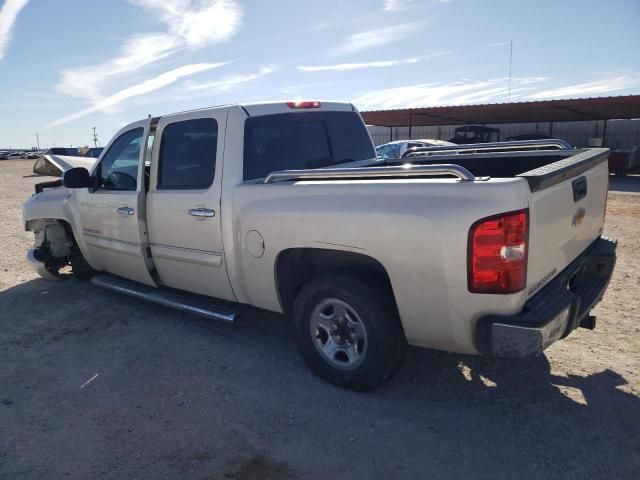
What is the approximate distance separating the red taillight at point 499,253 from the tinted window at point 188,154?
2.21 m

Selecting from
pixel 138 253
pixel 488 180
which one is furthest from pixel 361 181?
pixel 138 253

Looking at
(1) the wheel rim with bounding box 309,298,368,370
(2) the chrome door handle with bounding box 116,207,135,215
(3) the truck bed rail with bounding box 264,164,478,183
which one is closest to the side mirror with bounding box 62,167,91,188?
(2) the chrome door handle with bounding box 116,207,135,215

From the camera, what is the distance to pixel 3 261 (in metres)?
7.37

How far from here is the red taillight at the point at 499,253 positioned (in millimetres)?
2418

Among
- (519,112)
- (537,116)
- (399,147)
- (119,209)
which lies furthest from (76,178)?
(537,116)

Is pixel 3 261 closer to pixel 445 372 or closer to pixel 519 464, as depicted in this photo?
pixel 445 372

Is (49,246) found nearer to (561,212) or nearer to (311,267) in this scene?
(311,267)

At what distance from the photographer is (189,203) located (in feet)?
12.9

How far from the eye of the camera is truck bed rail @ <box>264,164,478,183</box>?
2.59 m

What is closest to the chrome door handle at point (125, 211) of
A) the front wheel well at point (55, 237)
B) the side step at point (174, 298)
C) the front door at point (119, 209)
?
the front door at point (119, 209)

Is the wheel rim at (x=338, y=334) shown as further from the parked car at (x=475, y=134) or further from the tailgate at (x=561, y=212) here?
the parked car at (x=475, y=134)

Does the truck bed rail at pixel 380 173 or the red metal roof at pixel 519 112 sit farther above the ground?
the red metal roof at pixel 519 112

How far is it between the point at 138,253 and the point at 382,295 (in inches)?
101

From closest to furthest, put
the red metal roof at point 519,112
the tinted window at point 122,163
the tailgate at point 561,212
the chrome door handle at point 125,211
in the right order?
the tailgate at point 561,212, the chrome door handle at point 125,211, the tinted window at point 122,163, the red metal roof at point 519,112
